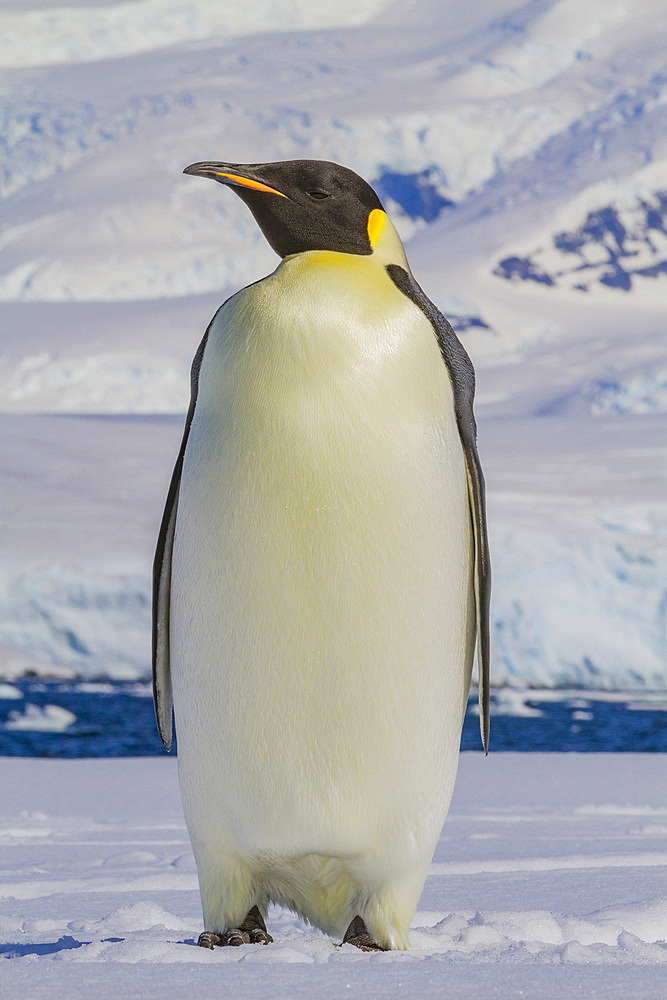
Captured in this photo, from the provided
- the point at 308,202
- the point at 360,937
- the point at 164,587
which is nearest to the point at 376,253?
the point at 308,202

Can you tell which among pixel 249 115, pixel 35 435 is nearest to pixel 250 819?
pixel 35 435

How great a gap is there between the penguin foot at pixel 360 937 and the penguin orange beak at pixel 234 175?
1.17 m

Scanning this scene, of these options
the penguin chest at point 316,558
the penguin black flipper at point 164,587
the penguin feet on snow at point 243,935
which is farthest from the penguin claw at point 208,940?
the penguin black flipper at point 164,587

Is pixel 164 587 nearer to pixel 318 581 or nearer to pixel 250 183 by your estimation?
pixel 318 581

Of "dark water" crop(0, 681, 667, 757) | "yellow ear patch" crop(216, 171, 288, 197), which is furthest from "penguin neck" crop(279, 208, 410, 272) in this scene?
"dark water" crop(0, 681, 667, 757)

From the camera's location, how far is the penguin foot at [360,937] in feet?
6.36

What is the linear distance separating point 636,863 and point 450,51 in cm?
12657

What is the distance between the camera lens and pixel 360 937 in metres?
1.97

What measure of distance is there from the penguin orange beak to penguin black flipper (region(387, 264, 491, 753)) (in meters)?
0.24

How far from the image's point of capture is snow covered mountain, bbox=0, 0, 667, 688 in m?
14.3

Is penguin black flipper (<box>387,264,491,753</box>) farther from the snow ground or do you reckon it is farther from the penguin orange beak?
the snow ground

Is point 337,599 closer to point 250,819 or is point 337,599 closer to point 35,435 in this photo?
point 250,819

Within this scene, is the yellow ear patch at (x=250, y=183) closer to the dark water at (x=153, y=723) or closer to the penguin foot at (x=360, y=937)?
Answer: the penguin foot at (x=360, y=937)

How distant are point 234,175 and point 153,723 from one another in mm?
11712
